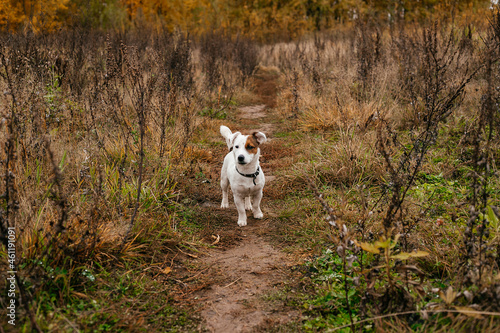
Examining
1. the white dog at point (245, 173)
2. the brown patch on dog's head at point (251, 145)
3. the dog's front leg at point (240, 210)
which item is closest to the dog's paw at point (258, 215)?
the white dog at point (245, 173)

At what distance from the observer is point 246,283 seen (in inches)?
103

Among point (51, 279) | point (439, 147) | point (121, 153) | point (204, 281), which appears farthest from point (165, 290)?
point (439, 147)

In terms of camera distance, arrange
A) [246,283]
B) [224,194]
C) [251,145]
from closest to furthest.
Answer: [246,283] < [251,145] < [224,194]

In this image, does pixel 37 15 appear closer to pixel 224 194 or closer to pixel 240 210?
pixel 224 194

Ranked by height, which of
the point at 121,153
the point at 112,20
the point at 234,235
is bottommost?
the point at 234,235

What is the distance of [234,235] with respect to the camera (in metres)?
3.46

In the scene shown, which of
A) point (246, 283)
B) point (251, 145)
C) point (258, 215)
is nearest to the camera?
point (246, 283)

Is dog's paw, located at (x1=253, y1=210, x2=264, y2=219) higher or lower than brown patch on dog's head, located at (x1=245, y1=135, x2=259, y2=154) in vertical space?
lower

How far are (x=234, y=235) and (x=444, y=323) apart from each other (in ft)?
6.66

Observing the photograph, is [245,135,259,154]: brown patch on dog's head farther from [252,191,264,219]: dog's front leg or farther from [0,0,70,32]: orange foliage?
[0,0,70,32]: orange foliage

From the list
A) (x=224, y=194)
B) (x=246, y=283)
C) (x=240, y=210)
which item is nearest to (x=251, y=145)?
(x=240, y=210)

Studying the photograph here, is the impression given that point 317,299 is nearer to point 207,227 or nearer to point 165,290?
point 165,290

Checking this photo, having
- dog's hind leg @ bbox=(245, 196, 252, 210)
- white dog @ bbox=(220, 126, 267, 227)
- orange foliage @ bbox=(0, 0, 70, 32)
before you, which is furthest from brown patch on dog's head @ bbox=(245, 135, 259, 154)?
orange foliage @ bbox=(0, 0, 70, 32)

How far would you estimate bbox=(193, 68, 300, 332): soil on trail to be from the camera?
220 cm
